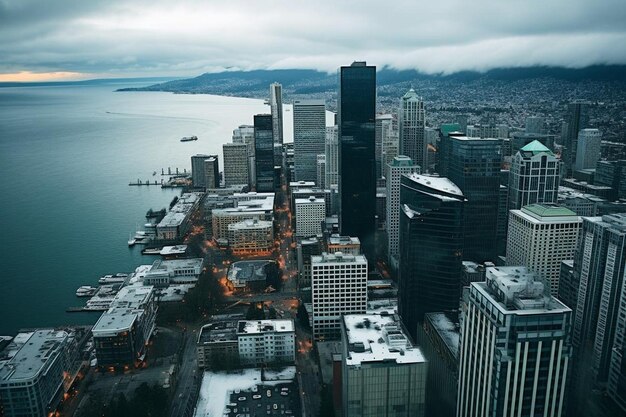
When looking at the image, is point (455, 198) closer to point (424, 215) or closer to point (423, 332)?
point (424, 215)

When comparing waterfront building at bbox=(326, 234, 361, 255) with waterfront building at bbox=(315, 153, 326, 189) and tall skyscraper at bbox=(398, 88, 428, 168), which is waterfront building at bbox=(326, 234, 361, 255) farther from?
waterfront building at bbox=(315, 153, 326, 189)

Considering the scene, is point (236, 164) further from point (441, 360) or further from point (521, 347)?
point (521, 347)

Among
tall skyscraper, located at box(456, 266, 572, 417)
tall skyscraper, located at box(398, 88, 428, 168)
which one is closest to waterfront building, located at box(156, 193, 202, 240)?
tall skyscraper, located at box(398, 88, 428, 168)

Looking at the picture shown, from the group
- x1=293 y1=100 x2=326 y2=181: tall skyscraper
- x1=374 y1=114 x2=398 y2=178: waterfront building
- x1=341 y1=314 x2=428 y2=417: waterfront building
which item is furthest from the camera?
x1=293 y1=100 x2=326 y2=181: tall skyscraper

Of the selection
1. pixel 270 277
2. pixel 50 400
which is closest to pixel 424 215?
pixel 270 277

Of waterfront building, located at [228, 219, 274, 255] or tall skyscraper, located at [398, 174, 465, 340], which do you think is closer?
tall skyscraper, located at [398, 174, 465, 340]
